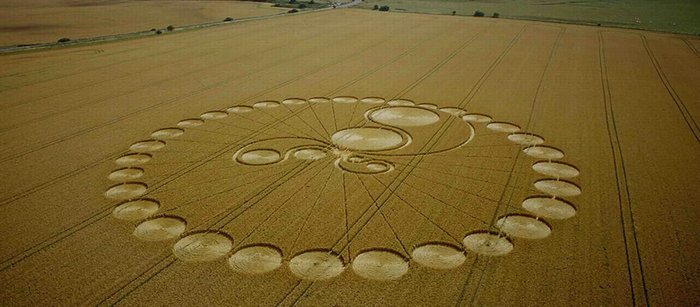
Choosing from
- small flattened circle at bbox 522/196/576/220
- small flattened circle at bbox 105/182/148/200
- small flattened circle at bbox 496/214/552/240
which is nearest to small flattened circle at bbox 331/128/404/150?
small flattened circle at bbox 522/196/576/220

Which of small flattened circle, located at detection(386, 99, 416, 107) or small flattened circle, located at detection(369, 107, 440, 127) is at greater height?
small flattened circle, located at detection(386, 99, 416, 107)

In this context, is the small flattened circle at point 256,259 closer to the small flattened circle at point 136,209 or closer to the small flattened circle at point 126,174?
the small flattened circle at point 136,209

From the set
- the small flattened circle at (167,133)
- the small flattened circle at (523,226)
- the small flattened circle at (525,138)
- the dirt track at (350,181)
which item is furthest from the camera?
the small flattened circle at (167,133)

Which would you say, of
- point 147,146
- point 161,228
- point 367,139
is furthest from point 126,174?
point 367,139

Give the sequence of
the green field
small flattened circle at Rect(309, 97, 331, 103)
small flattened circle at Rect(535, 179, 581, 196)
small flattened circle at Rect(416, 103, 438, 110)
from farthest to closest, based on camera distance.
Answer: the green field → small flattened circle at Rect(309, 97, 331, 103) → small flattened circle at Rect(416, 103, 438, 110) → small flattened circle at Rect(535, 179, 581, 196)

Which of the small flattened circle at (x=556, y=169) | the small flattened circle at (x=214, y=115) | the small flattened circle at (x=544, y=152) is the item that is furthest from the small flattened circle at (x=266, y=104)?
the small flattened circle at (x=556, y=169)

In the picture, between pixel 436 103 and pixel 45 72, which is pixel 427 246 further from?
pixel 45 72

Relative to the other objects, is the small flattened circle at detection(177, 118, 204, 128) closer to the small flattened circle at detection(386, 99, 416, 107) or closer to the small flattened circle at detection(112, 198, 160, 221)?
the small flattened circle at detection(112, 198, 160, 221)
